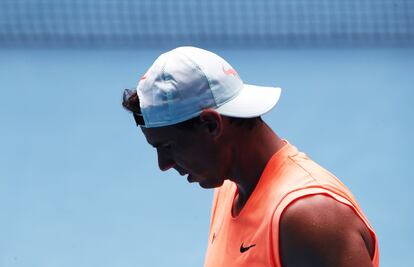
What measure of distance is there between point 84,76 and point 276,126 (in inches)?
66.6

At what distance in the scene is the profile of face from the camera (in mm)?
1940

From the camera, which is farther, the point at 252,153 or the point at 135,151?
the point at 135,151

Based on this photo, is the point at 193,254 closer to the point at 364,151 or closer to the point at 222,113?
the point at 364,151

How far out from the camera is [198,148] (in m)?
1.97

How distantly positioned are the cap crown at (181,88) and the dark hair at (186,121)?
1.2 inches

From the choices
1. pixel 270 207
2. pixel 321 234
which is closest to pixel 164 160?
pixel 270 207

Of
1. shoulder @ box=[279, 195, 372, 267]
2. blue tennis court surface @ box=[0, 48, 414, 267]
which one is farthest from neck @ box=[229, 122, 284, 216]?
blue tennis court surface @ box=[0, 48, 414, 267]

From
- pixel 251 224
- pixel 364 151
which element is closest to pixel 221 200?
pixel 251 224

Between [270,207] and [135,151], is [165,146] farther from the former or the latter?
[135,151]

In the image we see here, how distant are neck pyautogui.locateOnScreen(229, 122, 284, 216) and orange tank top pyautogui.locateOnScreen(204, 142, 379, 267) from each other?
2 centimetres

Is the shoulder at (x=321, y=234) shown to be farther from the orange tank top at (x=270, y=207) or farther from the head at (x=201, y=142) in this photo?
the head at (x=201, y=142)

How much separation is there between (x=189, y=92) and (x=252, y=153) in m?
0.22

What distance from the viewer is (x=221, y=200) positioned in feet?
7.54

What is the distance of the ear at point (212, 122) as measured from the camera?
192 cm
